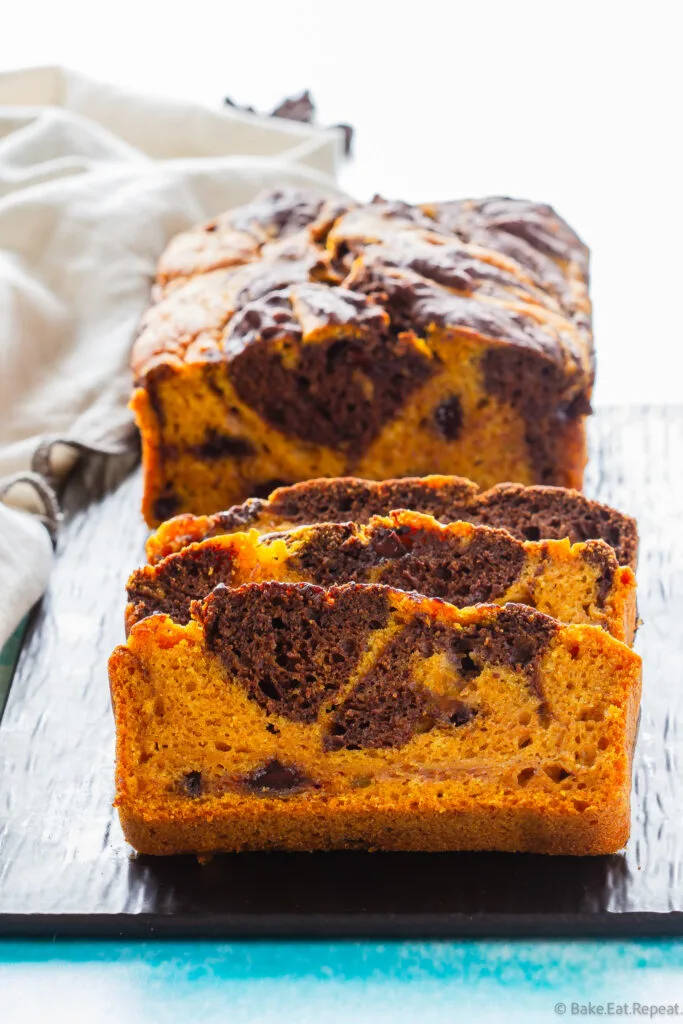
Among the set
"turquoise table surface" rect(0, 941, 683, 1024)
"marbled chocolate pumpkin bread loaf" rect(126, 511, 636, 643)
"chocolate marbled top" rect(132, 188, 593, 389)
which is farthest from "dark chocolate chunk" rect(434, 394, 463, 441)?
"turquoise table surface" rect(0, 941, 683, 1024)

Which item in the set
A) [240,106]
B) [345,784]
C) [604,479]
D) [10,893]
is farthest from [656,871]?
[240,106]

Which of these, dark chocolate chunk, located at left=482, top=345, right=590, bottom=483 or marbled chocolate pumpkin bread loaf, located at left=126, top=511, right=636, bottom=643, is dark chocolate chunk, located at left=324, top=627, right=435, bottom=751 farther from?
dark chocolate chunk, located at left=482, top=345, right=590, bottom=483

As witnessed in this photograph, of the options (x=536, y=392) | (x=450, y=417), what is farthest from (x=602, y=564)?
(x=450, y=417)

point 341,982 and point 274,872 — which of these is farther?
point 274,872

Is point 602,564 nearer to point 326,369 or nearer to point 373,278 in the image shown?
point 326,369

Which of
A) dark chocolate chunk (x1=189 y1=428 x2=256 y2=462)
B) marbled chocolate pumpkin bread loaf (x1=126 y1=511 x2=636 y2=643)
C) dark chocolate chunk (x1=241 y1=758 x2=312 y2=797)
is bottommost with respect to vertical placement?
dark chocolate chunk (x1=189 y1=428 x2=256 y2=462)

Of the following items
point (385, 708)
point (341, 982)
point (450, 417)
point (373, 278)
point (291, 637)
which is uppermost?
point (373, 278)
